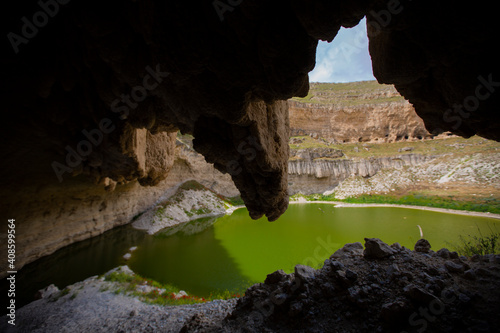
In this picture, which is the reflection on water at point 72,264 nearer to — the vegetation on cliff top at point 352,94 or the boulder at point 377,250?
the boulder at point 377,250

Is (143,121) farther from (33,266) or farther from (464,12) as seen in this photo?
(33,266)

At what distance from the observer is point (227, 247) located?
13594 millimetres

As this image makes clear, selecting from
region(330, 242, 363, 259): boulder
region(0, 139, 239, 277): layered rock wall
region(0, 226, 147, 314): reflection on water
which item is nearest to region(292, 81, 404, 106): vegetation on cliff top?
region(0, 139, 239, 277): layered rock wall

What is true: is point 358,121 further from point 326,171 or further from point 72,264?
point 72,264

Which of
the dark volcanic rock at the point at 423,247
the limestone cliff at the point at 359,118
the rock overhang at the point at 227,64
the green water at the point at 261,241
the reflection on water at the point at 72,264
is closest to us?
the rock overhang at the point at 227,64

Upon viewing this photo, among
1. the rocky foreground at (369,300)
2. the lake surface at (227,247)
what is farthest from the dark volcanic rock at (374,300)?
the lake surface at (227,247)

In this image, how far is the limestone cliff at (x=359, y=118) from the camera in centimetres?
4438

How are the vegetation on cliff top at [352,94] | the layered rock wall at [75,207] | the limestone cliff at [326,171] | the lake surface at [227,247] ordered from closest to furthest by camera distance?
the layered rock wall at [75,207] < the lake surface at [227,247] < the limestone cliff at [326,171] < the vegetation on cliff top at [352,94]

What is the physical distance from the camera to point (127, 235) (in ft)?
50.8

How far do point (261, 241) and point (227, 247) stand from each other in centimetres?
274

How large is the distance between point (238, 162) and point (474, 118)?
4287 mm

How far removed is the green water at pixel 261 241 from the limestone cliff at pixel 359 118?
3042cm

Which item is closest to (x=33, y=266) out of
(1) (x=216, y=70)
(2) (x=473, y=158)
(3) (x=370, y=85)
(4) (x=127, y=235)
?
(4) (x=127, y=235)

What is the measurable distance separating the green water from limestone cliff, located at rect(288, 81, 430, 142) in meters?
30.4
